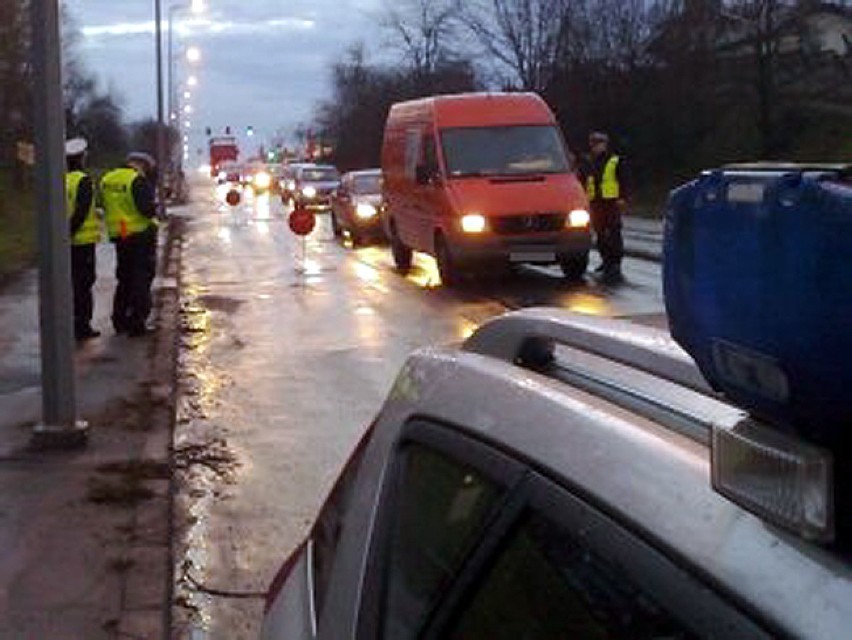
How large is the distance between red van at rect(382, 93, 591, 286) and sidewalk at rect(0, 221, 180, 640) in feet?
23.7

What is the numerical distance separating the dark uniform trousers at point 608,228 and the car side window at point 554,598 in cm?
1943

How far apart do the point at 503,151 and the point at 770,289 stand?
19.5 metres

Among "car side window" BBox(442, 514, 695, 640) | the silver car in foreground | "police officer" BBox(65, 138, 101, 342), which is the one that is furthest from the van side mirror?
"car side window" BBox(442, 514, 695, 640)

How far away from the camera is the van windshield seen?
810 inches

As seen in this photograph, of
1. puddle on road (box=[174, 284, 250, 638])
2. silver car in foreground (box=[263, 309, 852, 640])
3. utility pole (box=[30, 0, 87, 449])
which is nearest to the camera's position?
silver car in foreground (box=[263, 309, 852, 640])

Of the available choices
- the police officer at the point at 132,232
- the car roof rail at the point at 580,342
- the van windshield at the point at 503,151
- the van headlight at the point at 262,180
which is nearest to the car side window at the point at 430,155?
the van windshield at the point at 503,151

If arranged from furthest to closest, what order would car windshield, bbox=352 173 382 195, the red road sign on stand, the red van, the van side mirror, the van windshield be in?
car windshield, bbox=352 173 382 195
the red road sign on stand
the van side mirror
the van windshield
the red van

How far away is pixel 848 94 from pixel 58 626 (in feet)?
187

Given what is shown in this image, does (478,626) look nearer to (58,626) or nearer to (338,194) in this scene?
(58,626)

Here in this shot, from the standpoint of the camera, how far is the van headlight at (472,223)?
19.7 meters

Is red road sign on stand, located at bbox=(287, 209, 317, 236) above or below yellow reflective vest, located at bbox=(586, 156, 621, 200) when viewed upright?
below

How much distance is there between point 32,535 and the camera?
7207 mm

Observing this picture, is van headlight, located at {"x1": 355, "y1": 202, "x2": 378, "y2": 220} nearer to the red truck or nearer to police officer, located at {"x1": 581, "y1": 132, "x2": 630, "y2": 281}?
police officer, located at {"x1": 581, "y1": 132, "x2": 630, "y2": 281}

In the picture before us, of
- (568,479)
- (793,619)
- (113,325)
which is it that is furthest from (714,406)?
(113,325)
